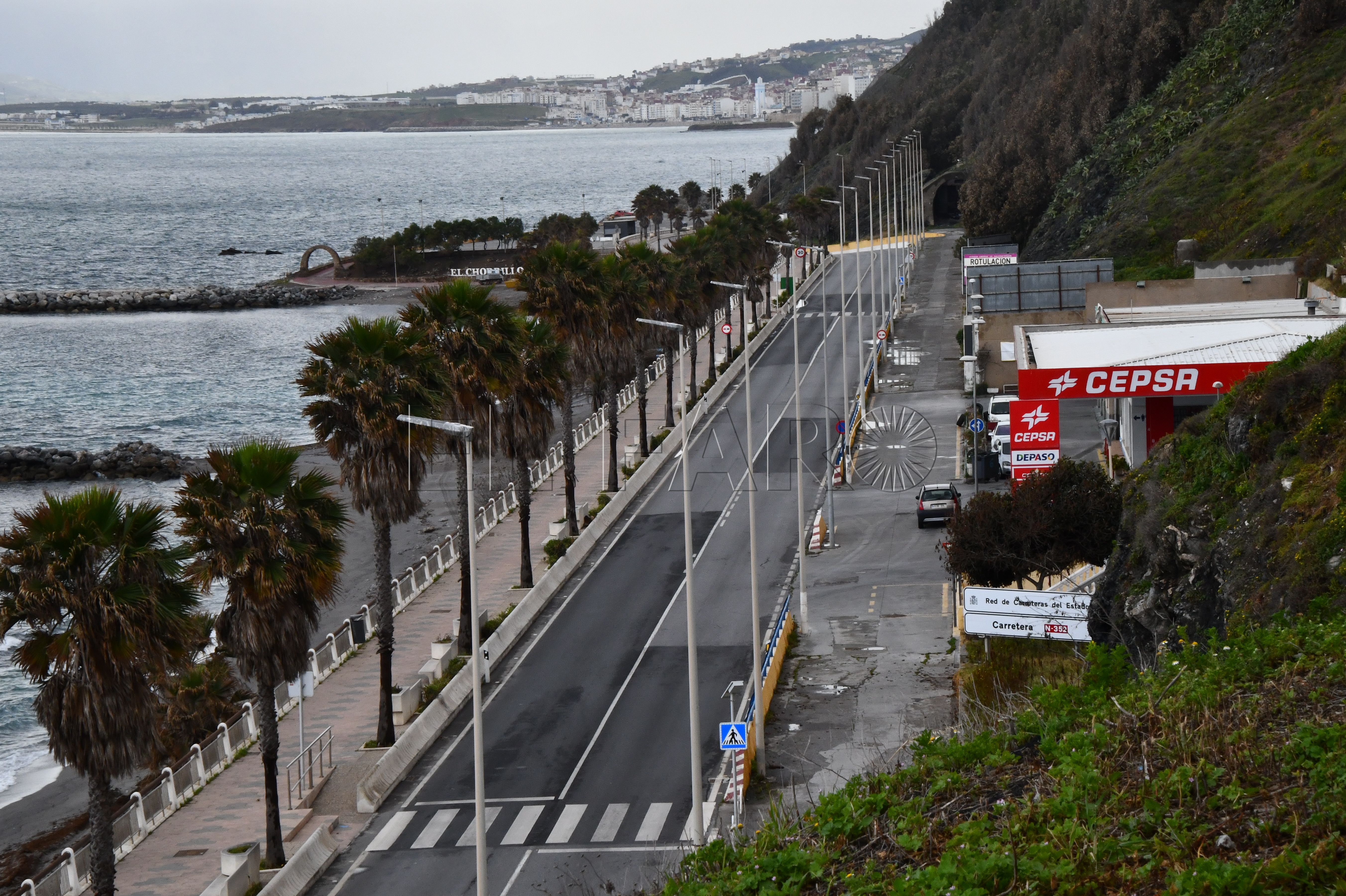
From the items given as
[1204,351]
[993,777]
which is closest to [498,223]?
[1204,351]

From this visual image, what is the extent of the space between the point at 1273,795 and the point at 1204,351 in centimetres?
2690

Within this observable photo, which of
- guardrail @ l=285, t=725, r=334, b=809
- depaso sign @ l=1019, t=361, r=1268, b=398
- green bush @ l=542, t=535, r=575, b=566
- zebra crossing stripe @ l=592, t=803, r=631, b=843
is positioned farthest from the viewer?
green bush @ l=542, t=535, r=575, b=566

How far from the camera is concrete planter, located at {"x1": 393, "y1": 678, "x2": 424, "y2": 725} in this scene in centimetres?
3369

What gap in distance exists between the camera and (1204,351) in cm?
3819

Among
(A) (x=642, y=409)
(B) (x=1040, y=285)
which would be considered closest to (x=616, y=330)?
(A) (x=642, y=409)

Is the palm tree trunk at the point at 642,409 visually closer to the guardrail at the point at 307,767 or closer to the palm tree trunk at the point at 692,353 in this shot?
the palm tree trunk at the point at 692,353

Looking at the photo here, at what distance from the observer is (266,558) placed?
85.0ft

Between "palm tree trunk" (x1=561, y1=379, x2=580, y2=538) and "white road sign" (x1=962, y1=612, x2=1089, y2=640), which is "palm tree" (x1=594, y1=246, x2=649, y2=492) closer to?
"palm tree trunk" (x1=561, y1=379, x2=580, y2=538)

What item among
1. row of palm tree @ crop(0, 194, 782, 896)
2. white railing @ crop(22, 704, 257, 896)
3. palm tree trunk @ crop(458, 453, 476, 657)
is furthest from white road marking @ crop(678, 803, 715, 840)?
white railing @ crop(22, 704, 257, 896)

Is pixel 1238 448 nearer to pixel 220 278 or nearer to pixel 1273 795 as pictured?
pixel 1273 795

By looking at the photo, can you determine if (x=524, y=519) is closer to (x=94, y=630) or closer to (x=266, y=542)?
(x=266, y=542)

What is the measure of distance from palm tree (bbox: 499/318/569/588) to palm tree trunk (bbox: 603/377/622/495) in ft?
31.9

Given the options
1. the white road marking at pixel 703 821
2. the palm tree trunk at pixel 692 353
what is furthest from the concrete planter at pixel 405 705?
the palm tree trunk at pixel 692 353

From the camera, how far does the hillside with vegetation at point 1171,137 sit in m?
67.2
